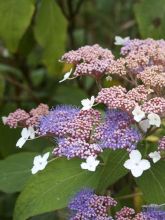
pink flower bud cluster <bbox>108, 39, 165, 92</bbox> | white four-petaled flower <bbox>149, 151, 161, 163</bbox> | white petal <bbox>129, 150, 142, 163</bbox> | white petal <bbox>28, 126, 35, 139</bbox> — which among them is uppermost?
pink flower bud cluster <bbox>108, 39, 165, 92</bbox>

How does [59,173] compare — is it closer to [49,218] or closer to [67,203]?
[67,203]

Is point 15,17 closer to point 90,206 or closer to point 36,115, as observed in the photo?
point 36,115

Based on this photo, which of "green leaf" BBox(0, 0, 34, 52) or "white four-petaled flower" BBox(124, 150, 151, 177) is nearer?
"white four-petaled flower" BBox(124, 150, 151, 177)

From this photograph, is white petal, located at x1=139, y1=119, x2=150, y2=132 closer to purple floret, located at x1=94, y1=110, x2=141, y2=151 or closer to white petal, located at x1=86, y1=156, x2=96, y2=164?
purple floret, located at x1=94, y1=110, x2=141, y2=151

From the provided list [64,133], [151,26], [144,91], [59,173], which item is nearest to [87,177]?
[59,173]

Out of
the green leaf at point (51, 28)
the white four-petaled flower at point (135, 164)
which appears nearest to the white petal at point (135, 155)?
the white four-petaled flower at point (135, 164)

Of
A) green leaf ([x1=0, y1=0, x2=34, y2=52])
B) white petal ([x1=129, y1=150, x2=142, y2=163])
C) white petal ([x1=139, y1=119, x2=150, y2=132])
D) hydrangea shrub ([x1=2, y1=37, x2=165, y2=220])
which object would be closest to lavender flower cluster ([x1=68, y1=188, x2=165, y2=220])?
hydrangea shrub ([x1=2, y1=37, x2=165, y2=220])

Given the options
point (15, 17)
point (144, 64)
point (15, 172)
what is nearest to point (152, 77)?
point (144, 64)

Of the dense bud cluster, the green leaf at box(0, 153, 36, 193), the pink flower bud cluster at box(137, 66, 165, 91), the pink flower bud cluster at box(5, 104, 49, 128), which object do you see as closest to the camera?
the dense bud cluster

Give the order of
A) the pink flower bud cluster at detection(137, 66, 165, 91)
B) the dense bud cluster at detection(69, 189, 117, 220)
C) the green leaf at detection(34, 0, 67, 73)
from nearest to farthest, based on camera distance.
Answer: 1. the dense bud cluster at detection(69, 189, 117, 220)
2. the pink flower bud cluster at detection(137, 66, 165, 91)
3. the green leaf at detection(34, 0, 67, 73)
